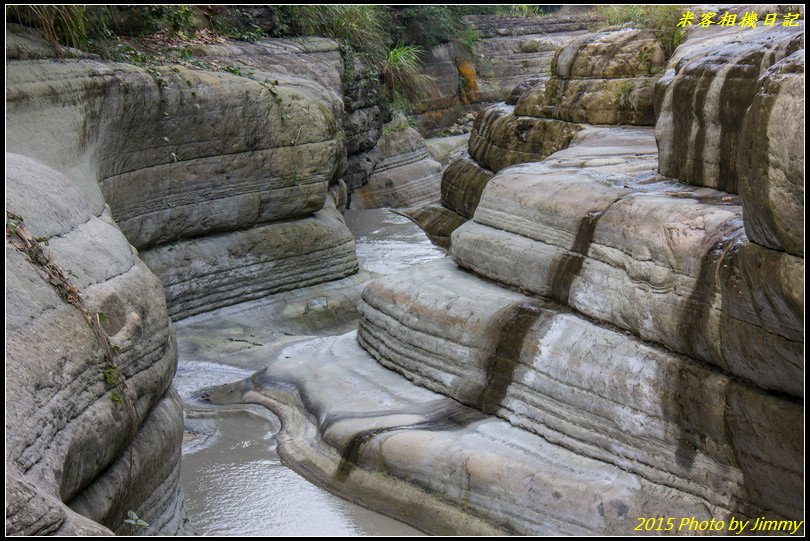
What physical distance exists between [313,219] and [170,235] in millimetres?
1721

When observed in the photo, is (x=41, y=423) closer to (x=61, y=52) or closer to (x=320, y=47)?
(x=61, y=52)

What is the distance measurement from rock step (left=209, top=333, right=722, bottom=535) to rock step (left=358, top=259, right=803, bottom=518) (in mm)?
112

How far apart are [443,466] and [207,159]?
4812mm

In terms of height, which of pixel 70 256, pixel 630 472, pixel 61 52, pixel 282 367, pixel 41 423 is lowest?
pixel 282 367

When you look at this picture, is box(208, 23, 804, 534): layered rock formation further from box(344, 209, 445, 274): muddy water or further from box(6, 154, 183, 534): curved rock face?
box(344, 209, 445, 274): muddy water

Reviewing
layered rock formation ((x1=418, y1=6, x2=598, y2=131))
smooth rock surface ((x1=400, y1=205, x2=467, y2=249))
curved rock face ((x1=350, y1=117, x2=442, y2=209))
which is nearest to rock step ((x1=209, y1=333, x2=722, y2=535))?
smooth rock surface ((x1=400, y1=205, x2=467, y2=249))

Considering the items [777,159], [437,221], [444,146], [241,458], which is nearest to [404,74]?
[444,146]

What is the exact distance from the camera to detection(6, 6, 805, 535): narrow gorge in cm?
352

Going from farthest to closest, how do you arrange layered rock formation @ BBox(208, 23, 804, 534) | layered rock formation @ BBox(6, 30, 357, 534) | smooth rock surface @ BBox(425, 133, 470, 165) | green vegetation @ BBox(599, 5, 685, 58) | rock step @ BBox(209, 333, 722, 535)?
smooth rock surface @ BBox(425, 133, 470, 165)
green vegetation @ BBox(599, 5, 685, 58)
rock step @ BBox(209, 333, 722, 535)
layered rock formation @ BBox(208, 23, 804, 534)
layered rock formation @ BBox(6, 30, 357, 534)

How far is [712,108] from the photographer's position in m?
5.00

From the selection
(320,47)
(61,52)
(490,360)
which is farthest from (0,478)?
(320,47)

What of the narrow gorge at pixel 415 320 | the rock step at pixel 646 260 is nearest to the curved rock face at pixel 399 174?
the narrow gorge at pixel 415 320

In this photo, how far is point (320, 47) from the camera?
36.8 ft

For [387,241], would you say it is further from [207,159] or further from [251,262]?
[207,159]
